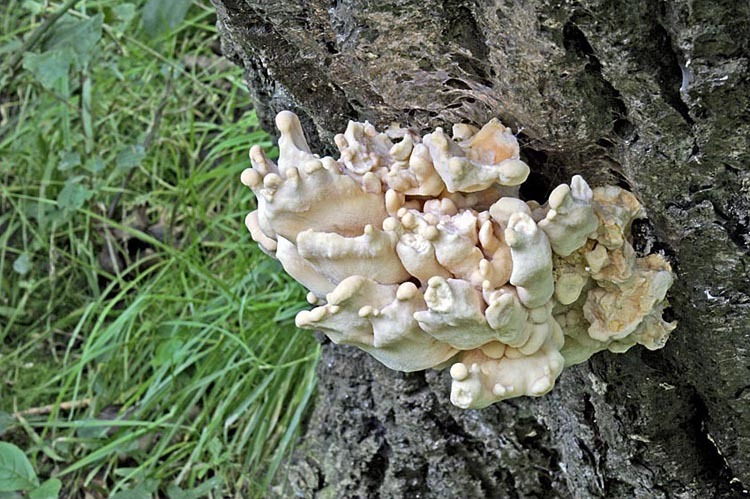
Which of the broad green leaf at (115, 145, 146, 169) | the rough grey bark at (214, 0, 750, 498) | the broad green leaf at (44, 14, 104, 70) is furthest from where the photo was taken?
the broad green leaf at (115, 145, 146, 169)

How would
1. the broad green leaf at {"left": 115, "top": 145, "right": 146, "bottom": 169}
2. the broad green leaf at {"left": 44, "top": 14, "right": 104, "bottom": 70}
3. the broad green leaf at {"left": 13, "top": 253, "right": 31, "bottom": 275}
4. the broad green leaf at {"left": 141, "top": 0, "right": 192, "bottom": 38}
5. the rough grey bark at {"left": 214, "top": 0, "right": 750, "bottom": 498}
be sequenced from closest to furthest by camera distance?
the rough grey bark at {"left": 214, "top": 0, "right": 750, "bottom": 498} → the broad green leaf at {"left": 141, "top": 0, "right": 192, "bottom": 38} → the broad green leaf at {"left": 44, "top": 14, "right": 104, "bottom": 70} → the broad green leaf at {"left": 115, "top": 145, "right": 146, "bottom": 169} → the broad green leaf at {"left": 13, "top": 253, "right": 31, "bottom": 275}

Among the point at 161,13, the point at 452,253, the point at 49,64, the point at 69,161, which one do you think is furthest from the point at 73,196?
the point at 452,253

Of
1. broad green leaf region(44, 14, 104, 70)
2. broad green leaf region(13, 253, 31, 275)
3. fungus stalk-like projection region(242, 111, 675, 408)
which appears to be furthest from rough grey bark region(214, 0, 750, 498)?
broad green leaf region(13, 253, 31, 275)

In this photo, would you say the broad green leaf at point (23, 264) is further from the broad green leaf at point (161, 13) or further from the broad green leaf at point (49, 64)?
the broad green leaf at point (161, 13)

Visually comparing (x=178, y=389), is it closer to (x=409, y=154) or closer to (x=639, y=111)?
(x=409, y=154)

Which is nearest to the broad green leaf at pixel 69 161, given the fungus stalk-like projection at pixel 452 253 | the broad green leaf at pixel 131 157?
the broad green leaf at pixel 131 157

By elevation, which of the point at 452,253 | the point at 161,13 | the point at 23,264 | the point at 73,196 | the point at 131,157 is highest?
the point at 452,253

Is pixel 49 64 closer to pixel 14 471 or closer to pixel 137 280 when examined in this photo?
pixel 137 280

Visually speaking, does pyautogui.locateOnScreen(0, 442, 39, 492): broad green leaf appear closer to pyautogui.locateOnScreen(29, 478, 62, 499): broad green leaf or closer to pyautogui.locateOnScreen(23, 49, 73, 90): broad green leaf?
pyautogui.locateOnScreen(29, 478, 62, 499): broad green leaf
